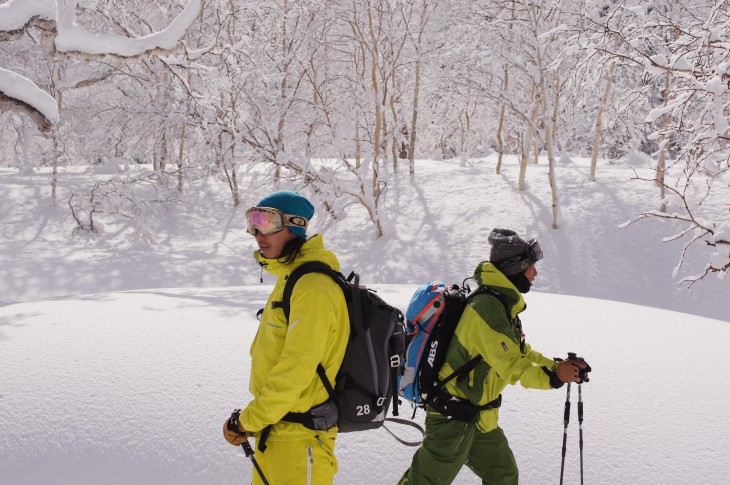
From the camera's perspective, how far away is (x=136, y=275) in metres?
13.7

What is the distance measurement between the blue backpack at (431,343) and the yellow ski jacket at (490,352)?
0.04 metres

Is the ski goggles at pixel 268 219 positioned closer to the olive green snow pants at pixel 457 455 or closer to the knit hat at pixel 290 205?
the knit hat at pixel 290 205

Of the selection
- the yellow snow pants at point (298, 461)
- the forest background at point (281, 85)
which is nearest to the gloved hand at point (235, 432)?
the yellow snow pants at point (298, 461)

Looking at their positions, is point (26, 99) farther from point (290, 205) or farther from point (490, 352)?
point (490, 352)

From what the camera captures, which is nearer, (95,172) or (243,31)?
(243,31)

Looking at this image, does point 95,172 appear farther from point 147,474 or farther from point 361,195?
point 147,474

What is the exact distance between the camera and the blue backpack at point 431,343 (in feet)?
9.02

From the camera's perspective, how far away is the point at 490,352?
2.52m

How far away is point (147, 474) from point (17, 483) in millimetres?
710

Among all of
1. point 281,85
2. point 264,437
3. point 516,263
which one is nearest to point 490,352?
point 516,263

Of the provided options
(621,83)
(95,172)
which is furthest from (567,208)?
(95,172)

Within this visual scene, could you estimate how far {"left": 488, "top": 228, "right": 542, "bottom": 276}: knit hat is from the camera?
2762 mm

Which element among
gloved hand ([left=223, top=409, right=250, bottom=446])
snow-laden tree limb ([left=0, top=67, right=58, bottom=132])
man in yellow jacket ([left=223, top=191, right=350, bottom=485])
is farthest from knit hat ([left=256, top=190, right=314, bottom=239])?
snow-laden tree limb ([left=0, top=67, right=58, bottom=132])

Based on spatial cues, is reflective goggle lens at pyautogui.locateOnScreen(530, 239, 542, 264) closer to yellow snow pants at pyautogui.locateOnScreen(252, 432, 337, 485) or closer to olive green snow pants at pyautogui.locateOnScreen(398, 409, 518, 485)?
olive green snow pants at pyautogui.locateOnScreen(398, 409, 518, 485)
